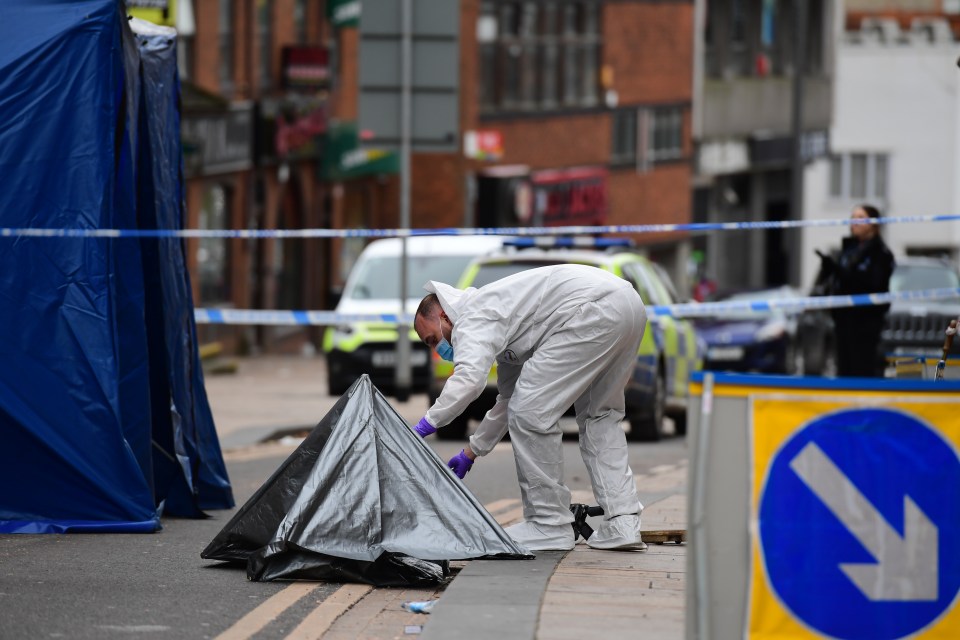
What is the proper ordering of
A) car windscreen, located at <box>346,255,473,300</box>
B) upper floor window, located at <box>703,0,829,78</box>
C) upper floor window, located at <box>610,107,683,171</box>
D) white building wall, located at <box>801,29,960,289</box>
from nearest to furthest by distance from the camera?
car windscreen, located at <box>346,255,473,300</box>
upper floor window, located at <box>610,107,683,171</box>
upper floor window, located at <box>703,0,829,78</box>
white building wall, located at <box>801,29,960,289</box>

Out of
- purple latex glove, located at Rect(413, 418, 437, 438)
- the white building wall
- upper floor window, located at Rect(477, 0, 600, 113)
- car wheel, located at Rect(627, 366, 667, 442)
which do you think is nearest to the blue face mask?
purple latex glove, located at Rect(413, 418, 437, 438)

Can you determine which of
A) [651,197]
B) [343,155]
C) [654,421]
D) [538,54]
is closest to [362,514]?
[654,421]

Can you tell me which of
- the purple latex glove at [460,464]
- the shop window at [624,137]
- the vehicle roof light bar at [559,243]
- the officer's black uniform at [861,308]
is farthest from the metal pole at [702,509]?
the shop window at [624,137]

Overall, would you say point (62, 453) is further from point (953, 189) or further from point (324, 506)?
point (953, 189)

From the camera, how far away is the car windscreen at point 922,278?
76.9 feet

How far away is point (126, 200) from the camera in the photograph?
9188mm

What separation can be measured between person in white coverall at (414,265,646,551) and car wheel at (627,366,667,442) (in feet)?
24.3

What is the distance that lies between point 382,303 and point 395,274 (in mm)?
584

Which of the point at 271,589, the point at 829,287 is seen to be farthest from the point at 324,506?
the point at 829,287

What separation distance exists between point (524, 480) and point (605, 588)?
940 millimetres

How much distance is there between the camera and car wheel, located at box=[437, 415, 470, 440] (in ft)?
48.5

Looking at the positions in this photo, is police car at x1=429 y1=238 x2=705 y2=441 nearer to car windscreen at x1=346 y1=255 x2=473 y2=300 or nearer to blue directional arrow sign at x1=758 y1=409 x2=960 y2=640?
car windscreen at x1=346 y1=255 x2=473 y2=300

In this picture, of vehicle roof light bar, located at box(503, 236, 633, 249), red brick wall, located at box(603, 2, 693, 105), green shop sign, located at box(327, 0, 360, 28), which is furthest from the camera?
red brick wall, located at box(603, 2, 693, 105)

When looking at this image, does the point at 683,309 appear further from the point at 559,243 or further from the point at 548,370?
the point at 548,370
